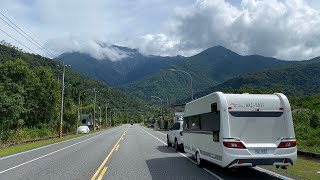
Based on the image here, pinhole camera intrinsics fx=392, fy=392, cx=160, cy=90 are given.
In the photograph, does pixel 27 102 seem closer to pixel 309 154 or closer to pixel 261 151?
pixel 309 154

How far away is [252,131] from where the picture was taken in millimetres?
12406

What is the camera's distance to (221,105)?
41.0 feet

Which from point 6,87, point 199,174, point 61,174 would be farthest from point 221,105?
point 6,87

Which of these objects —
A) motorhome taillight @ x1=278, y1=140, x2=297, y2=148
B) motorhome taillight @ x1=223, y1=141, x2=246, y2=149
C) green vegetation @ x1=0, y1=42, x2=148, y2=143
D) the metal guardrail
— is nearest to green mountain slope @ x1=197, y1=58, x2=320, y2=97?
green vegetation @ x1=0, y1=42, x2=148, y2=143

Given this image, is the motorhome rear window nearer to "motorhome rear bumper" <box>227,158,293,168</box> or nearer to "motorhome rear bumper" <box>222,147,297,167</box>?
"motorhome rear bumper" <box>222,147,297,167</box>

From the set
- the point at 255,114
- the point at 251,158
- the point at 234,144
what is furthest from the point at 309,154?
the point at 234,144

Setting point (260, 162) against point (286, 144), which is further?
point (286, 144)

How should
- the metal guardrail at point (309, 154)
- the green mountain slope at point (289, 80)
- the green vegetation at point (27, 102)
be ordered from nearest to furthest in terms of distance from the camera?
the metal guardrail at point (309, 154), the green vegetation at point (27, 102), the green mountain slope at point (289, 80)

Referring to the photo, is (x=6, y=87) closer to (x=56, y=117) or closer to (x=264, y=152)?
(x=56, y=117)

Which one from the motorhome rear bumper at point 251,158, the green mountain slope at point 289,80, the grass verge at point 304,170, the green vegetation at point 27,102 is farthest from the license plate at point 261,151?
the green mountain slope at point 289,80

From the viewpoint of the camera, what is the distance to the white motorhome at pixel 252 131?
12.0m

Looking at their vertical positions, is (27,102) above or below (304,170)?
above

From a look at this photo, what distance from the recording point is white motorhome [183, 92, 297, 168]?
12.0 meters

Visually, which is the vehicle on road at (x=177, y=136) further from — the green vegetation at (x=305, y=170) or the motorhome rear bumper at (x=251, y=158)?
the motorhome rear bumper at (x=251, y=158)
